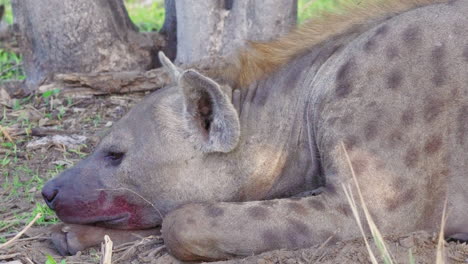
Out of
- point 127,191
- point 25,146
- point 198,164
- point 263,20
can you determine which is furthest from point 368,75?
point 25,146

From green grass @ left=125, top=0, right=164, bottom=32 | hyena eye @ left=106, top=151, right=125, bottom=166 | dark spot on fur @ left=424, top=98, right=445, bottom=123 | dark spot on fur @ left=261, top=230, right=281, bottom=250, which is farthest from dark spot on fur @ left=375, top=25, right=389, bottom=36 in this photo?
green grass @ left=125, top=0, right=164, bottom=32

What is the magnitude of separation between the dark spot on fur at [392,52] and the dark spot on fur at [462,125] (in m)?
0.38

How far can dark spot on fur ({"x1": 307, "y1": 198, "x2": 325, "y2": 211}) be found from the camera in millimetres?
3615

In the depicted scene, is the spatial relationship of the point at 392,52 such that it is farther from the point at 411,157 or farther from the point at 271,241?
the point at 271,241

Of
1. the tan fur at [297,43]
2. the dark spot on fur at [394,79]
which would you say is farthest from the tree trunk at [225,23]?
the dark spot on fur at [394,79]

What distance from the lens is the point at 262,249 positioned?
358cm

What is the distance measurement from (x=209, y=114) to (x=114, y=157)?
551 mm

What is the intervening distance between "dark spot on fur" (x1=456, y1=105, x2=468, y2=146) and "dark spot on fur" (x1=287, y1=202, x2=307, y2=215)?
2.51ft

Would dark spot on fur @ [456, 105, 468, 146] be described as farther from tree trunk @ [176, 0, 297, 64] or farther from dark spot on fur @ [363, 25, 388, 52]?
tree trunk @ [176, 0, 297, 64]

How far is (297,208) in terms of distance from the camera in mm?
3631

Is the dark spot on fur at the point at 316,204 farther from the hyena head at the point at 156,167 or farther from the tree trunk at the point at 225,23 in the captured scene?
the tree trunk at the point at 225,23

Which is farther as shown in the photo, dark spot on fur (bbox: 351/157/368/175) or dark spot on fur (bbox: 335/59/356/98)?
dark spot on fur (bbox: 335/59/356/98)

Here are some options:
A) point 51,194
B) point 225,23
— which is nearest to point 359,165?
point 51,194

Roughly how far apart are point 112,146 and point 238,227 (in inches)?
34.8
